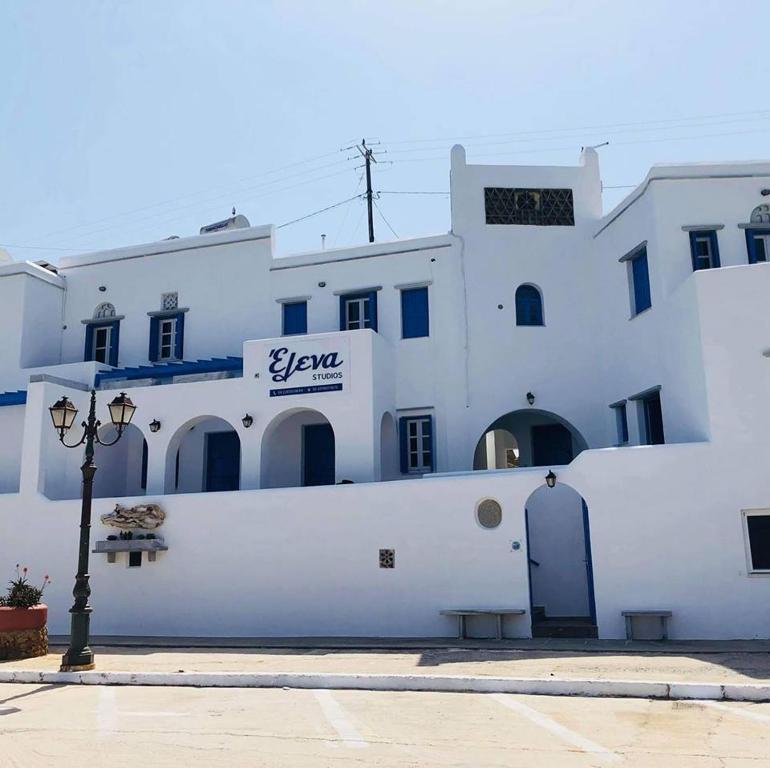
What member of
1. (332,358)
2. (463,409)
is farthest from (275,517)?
(463,409)

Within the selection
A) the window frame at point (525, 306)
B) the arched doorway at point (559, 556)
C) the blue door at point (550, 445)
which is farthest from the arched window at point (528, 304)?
the arched doorway at point (559, 556)

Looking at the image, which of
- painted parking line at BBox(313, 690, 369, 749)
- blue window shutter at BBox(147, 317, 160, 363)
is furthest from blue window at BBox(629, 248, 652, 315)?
blue window shutter at BBox(147, 317, 160, 363)

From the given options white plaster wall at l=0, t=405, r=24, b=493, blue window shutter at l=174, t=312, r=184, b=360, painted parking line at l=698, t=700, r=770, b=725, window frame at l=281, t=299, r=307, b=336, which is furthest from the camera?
blue window shutter at l=174, t=312, r=184, b=360

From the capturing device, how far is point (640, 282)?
17.9 meters

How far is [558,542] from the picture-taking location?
1684 centimetres

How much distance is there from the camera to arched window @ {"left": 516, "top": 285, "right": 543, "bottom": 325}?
64.2 ft

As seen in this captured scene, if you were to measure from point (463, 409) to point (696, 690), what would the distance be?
10.2 metres

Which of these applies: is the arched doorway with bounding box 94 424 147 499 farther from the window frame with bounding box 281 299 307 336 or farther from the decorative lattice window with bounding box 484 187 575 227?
the decorative lattice window with bounding box 484 187 575 227

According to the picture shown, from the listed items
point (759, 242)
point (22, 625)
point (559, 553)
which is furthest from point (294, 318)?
point (759, 242)

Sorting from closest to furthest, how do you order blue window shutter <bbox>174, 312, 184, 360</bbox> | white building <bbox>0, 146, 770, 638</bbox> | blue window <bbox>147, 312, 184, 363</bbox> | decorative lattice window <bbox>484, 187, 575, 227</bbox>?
white building <bbox>0, 146, 770, 638</bbox>
decorative lattice window <bbox>484, 187, 575, 227</bbox>
blue window shutter <bbox>174, 312, 184, 360</bbox>
blue window <bbox>147, 312, 184, 363</bbox>

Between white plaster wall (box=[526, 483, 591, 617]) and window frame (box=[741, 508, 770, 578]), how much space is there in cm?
347

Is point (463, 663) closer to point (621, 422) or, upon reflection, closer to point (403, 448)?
point (403, 448)

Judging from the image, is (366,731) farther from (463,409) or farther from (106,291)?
(106,291)

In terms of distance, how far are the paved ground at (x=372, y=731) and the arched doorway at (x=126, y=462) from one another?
1075 centimetres
